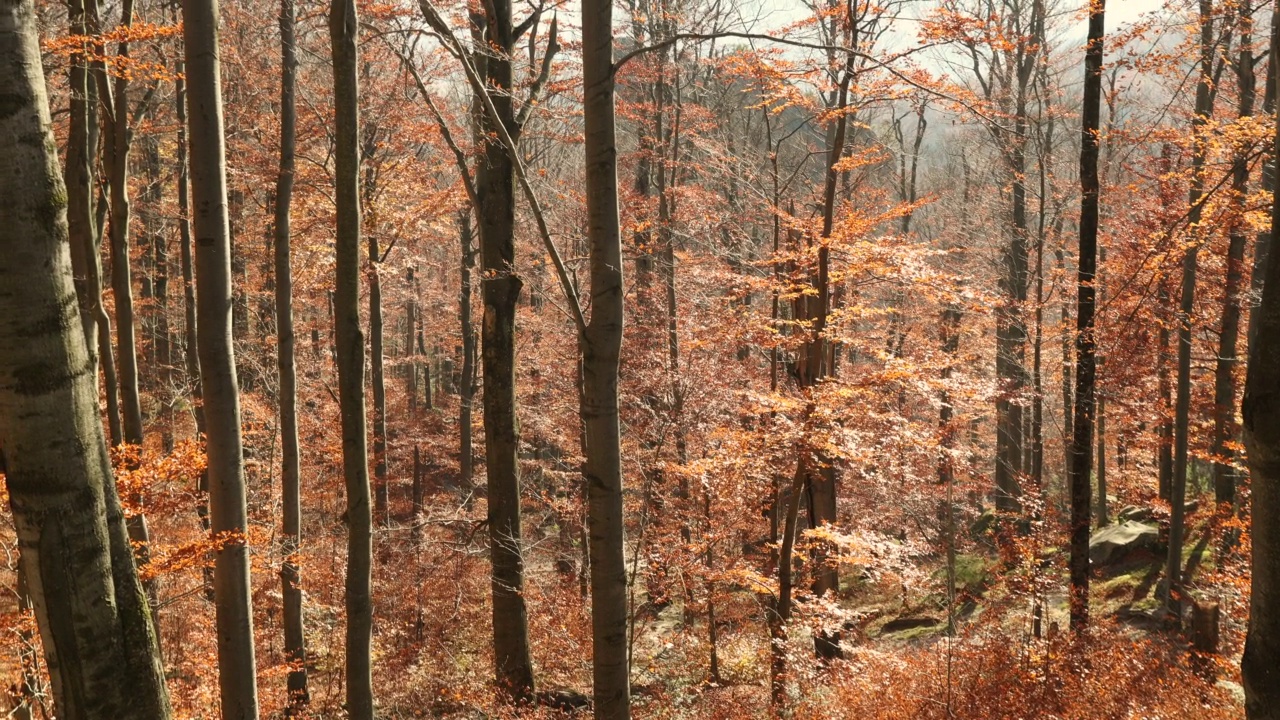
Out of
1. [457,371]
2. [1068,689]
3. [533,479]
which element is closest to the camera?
[1068,689]

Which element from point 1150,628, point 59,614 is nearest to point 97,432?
point 59,614

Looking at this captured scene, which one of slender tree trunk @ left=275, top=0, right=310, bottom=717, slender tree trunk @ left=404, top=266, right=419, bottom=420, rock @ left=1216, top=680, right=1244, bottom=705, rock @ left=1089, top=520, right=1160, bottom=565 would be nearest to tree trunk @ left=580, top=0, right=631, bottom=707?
slender tree trunk @ left=275, top=0, right=310, bottom=717

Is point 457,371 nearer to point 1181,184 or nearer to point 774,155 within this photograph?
point 774,155

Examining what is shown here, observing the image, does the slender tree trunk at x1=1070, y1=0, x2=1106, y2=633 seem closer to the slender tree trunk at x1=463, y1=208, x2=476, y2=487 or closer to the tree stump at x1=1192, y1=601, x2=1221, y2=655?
the tree stump at x1=1192, y1=601, x2=1221, y2=655

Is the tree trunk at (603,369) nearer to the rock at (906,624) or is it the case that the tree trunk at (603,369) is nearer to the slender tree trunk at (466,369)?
the rock at (906,624)

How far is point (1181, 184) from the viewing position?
39.6 ft

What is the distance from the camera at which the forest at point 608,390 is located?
263 cm

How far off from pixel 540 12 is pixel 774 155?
6.12 metres

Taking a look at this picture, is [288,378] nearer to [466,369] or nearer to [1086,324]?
[466,369]

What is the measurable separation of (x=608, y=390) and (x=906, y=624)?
12.2 meters

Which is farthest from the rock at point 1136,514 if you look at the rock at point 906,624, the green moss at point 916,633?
the green moss at point 916,633

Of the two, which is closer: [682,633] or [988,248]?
[682,633]

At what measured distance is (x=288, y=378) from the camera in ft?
27.5

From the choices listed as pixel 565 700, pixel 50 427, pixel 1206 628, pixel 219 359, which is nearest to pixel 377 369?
pixel 565 700
